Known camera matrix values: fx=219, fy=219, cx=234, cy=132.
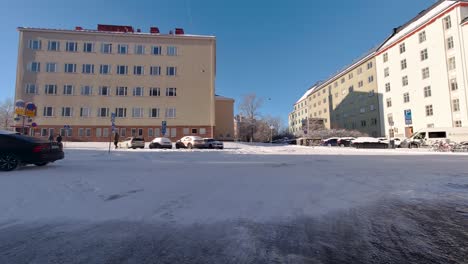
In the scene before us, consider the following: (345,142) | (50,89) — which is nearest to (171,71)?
(50,89)

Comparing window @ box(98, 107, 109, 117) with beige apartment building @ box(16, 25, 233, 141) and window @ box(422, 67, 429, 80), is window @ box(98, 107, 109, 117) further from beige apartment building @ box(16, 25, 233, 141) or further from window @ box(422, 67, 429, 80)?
window @ box(422, 67, 429, 80)

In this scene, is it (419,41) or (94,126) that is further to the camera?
(94,126)

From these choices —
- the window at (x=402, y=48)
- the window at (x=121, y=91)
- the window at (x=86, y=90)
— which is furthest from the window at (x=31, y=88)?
the window at (x=402, y=48)

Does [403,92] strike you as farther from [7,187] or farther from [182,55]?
[7,187]

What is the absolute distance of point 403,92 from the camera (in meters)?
42.7

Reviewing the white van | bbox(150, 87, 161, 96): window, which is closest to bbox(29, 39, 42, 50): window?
bbox(150, 87, 161, 96): window

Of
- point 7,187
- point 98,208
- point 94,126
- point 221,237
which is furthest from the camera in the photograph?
point 94,126

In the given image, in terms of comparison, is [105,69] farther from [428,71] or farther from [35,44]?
[428,71]

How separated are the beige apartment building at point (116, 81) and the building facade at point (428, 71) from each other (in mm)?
37251

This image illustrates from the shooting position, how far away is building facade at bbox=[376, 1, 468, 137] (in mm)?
32250

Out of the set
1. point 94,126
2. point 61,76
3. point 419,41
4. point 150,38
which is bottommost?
point 94,126

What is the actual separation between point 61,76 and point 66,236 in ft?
164

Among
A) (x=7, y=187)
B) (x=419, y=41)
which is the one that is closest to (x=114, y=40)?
(x=7, y=187)

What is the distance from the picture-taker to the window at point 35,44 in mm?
40781
